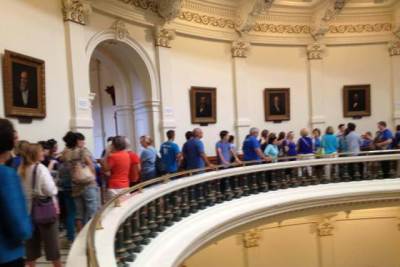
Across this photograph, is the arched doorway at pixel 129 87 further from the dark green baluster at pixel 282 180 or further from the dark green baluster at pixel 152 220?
the dark green baluster at pixel 152 220

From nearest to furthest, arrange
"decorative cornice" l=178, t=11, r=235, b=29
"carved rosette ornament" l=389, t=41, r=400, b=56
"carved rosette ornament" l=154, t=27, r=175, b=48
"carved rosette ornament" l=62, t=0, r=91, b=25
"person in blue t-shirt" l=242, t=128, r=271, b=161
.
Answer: "carved rosette ornament" l=62, t=0, r=91, b=25 < "person in blue t-shirt" l=242, t=128, r=271, b=161 < "carved rosette ornament" l=154, t=27, r=175, b=48 < "decorative cornice" l=178, t=11, r=235, b=29 < "carved rosette ornament" l=389, t=41, r=400, b=56

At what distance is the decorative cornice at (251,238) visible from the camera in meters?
10.8

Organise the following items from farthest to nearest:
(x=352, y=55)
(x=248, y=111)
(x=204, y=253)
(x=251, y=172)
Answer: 1. (x=352, y=55)
2. (x=248, y=111)
3. (x=204, y=253)
4. (x=251, y=172)

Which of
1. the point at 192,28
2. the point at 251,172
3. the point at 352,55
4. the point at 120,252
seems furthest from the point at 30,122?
the point at 352,55

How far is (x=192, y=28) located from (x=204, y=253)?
6.23 metres

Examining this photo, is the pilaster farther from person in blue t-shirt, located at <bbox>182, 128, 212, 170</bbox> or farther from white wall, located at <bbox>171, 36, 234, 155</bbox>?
person in blue t-shirt, located at <bbox>182, 128, 212, 170</bbox>

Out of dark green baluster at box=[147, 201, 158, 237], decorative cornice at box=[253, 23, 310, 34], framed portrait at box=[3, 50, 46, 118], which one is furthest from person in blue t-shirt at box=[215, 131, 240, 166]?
decorative cornice at box=[253, 23, 310, 34]

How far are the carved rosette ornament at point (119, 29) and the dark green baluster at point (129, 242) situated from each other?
5.86 meters

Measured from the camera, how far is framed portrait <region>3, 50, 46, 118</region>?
6.01 meters

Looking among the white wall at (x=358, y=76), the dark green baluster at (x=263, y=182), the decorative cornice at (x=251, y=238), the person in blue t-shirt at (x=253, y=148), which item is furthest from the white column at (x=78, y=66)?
the white wall at (x=358, y=76)

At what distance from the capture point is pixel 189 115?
1113cm

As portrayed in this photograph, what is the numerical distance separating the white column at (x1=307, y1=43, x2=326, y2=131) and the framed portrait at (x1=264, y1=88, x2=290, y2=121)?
959 millimetres

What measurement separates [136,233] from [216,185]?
9.78ft

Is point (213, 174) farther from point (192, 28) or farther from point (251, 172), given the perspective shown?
point (192, 28)
